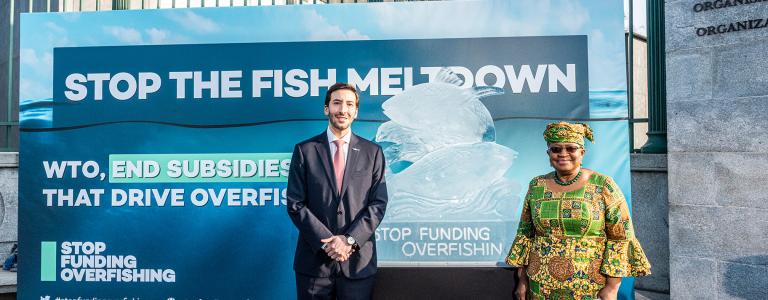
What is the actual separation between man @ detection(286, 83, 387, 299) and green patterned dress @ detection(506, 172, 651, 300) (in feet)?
3.37

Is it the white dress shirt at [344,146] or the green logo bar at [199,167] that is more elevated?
the white dress shirt at [344,146]

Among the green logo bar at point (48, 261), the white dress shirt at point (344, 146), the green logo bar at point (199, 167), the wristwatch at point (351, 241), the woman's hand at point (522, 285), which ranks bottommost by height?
the green logo bar at point (48, 261)

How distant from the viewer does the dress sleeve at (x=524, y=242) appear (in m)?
2.52

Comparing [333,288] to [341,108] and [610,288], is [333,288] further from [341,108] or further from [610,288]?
[610,288]

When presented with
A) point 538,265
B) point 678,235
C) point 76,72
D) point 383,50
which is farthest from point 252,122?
point 678,235

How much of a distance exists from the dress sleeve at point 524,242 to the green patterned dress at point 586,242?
4.0 inches

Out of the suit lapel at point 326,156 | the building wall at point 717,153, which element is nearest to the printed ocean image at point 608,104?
the building wall at point 717,153

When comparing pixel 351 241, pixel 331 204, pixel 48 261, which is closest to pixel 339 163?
pixel 331 204

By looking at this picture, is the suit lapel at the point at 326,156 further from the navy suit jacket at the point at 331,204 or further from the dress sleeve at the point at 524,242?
the dress sleeve at the point at 524,242

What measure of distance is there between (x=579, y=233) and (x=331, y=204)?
1356mm

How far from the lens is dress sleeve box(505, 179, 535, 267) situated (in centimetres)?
252

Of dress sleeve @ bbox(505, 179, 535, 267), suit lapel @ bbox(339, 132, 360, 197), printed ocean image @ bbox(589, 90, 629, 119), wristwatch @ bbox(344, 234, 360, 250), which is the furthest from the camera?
printed ocean image @ bbox(589, 90, 629, 119)

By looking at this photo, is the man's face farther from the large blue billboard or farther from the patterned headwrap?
the patterned headwrap

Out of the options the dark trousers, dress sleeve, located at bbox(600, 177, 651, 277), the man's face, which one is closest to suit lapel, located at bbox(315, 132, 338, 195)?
the man's face
